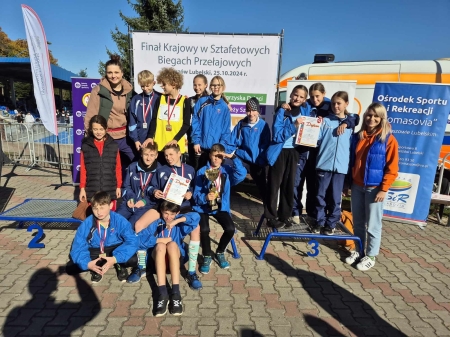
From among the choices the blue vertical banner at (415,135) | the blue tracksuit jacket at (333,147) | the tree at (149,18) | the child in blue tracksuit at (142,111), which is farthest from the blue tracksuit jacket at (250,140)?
the tree at (149,18)

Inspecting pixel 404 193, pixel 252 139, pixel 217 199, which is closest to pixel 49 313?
pixel 217 199

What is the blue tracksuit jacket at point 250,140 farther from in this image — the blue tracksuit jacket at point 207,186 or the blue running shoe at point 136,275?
the blue running shoe at point 136,275

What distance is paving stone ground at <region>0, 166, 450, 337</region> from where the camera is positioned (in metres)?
2.54

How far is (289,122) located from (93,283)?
114 inches

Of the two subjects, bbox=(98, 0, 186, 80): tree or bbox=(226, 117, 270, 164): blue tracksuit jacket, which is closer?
bbox=(226, 117, 270, 164): blue tracksuit jacket

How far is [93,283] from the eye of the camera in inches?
121

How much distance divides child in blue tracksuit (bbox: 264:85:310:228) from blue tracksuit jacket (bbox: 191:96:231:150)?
2.18 ft

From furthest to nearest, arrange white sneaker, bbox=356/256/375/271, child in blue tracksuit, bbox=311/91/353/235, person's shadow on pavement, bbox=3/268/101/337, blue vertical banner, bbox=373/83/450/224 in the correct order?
blue vertical banner, bbox=373/83/450/224 → child in blue tracksuit, bbox=311/91/353/235 → white sneaker, bbox=356/256/375/271 → person's shadow on pavement, bbox=3/268/101/337

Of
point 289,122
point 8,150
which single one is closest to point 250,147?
point 289,122

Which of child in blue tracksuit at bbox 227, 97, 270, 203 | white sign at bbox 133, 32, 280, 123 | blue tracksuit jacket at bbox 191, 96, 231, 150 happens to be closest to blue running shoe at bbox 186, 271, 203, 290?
child in blue tracksuit at bbox 227, 97, 270, 203

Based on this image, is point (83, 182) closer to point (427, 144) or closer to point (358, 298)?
point (358, 298)

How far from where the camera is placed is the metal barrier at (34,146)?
8297 mm

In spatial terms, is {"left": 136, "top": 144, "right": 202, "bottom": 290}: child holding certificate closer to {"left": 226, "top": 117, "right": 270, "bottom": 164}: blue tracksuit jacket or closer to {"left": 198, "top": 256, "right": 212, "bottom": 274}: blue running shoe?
{"left": 198, "top": 256, "right": 212, "bottom": 274}: blue running shoe

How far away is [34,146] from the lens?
842 centimetres
